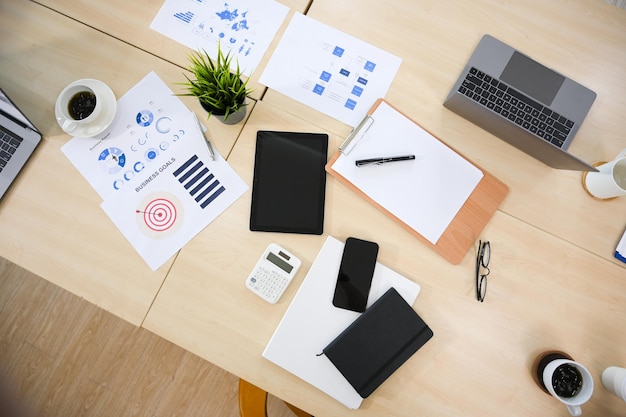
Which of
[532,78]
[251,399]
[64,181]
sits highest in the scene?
[532,78]

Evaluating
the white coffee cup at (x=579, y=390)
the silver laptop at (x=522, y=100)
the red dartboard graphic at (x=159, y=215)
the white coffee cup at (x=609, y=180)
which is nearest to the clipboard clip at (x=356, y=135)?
the silver laptop at (x=522, y=100)

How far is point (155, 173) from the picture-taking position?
1.00m

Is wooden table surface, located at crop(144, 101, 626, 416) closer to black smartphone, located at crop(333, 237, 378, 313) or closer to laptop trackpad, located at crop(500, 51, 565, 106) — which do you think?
black smartphone, located at crop(333, 237, 378, 313)

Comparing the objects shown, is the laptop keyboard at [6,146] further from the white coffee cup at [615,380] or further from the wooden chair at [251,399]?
the white coffee cup at [615,380]

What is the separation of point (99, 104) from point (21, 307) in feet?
3.95

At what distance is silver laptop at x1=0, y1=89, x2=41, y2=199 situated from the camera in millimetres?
982

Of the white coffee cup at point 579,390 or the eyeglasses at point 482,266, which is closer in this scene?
the white coffee cup at point 579,390

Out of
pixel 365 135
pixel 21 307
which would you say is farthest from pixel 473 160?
pixel 21 307

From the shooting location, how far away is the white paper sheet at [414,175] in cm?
98

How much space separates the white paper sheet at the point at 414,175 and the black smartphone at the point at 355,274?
0.12 metres

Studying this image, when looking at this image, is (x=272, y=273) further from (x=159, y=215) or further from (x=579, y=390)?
(x=579, y=390)

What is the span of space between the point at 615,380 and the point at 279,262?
2.82ft

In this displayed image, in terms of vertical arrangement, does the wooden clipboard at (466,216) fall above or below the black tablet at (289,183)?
above

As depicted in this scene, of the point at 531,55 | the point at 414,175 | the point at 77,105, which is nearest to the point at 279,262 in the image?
the point at 414,175
